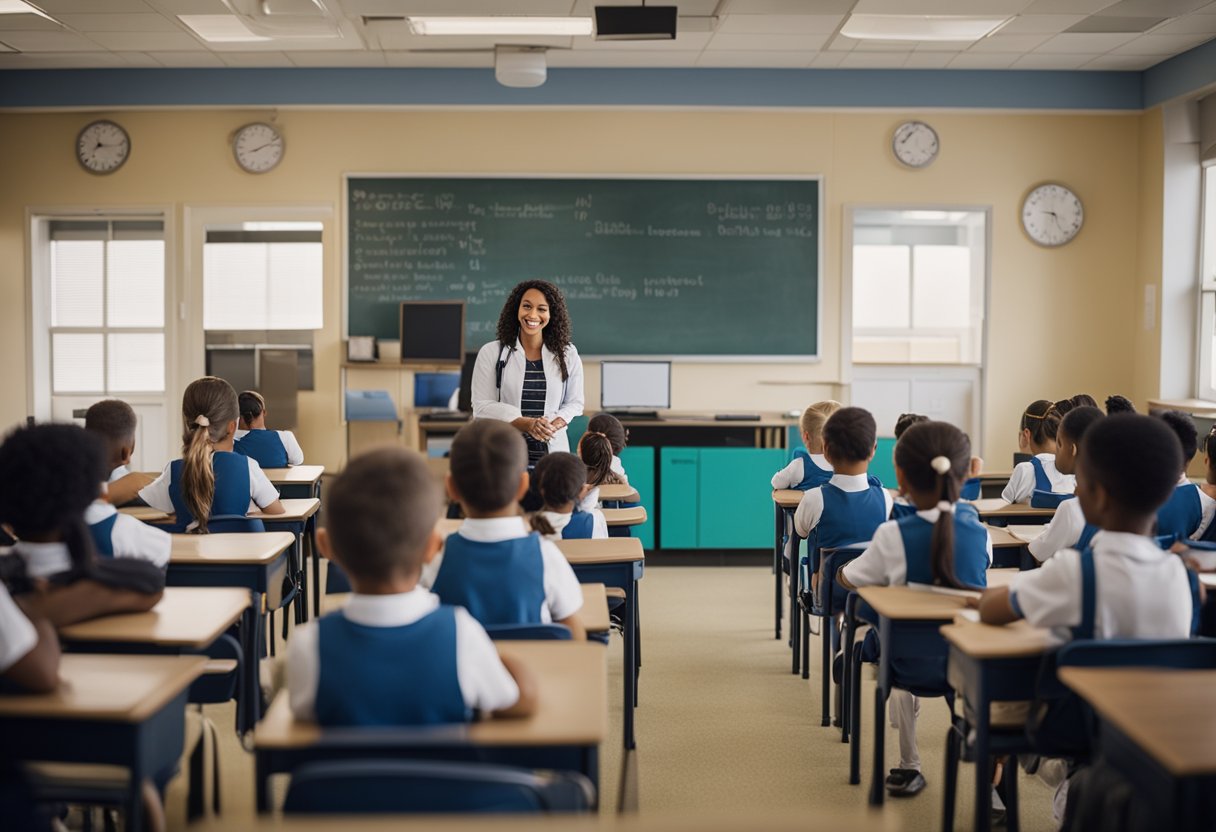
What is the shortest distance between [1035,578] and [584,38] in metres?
4.74

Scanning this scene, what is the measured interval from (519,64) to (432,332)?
168cm

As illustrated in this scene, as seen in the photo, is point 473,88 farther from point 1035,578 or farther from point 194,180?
point 1035,578

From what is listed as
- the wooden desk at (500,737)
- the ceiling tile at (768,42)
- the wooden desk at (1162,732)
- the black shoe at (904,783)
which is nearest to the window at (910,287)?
the ceiling tile at (768,42)

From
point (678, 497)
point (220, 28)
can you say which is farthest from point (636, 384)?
point (220, 28)

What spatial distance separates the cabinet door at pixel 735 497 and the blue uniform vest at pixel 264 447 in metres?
2.41

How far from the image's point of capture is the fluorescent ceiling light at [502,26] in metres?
5.82

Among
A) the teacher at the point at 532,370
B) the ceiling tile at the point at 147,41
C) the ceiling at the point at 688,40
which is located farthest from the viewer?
the ceiling tile at the point at 147,41

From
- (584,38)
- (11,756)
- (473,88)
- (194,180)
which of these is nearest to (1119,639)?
(11,756)

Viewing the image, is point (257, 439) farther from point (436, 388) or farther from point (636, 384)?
point (636, 384)

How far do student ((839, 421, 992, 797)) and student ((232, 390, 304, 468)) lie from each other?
3.04 metres

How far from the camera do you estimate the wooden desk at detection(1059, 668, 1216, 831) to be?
1490 mm

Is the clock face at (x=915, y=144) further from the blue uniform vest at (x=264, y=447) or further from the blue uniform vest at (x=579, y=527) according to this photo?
the blue uniform vest at (x=579, y=527)

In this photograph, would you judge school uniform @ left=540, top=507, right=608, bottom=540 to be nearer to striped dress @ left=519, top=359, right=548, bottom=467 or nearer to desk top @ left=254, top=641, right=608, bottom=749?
striped dress @ left=519, top=359, right=548, bottom=467

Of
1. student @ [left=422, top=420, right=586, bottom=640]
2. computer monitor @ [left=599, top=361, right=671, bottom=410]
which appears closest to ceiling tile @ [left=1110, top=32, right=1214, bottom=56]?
computer monitor @ [left=599, top=361, right=671, bottom=410]
